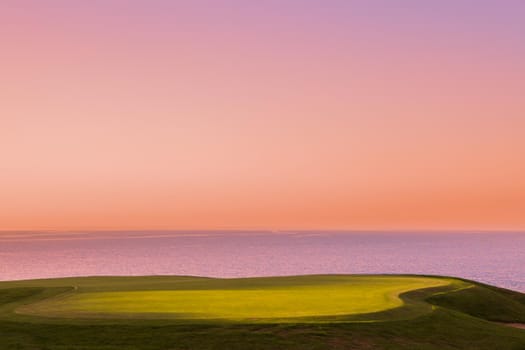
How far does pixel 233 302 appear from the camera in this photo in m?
35.2

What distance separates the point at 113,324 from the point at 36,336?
12.1 feet

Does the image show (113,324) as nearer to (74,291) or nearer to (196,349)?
(196,349)

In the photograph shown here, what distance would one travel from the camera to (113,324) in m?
28.6

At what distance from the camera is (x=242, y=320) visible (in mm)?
29422

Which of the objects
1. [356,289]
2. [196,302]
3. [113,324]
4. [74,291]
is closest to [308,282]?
[356,289]

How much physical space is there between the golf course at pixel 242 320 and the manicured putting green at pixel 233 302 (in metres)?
0.06

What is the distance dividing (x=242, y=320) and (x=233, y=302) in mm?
5890

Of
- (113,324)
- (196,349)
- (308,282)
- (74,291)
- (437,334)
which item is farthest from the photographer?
(308,282)

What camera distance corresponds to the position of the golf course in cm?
2738

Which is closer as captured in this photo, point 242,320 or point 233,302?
point 242,320

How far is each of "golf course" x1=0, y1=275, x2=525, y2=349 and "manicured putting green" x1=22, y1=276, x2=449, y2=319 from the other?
0.20 ft

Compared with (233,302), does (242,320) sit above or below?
below

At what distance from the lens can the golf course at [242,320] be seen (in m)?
27.4

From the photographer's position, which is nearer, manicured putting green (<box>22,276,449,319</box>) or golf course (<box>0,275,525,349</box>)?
golf course (<box>0,275,525,349</box>)
